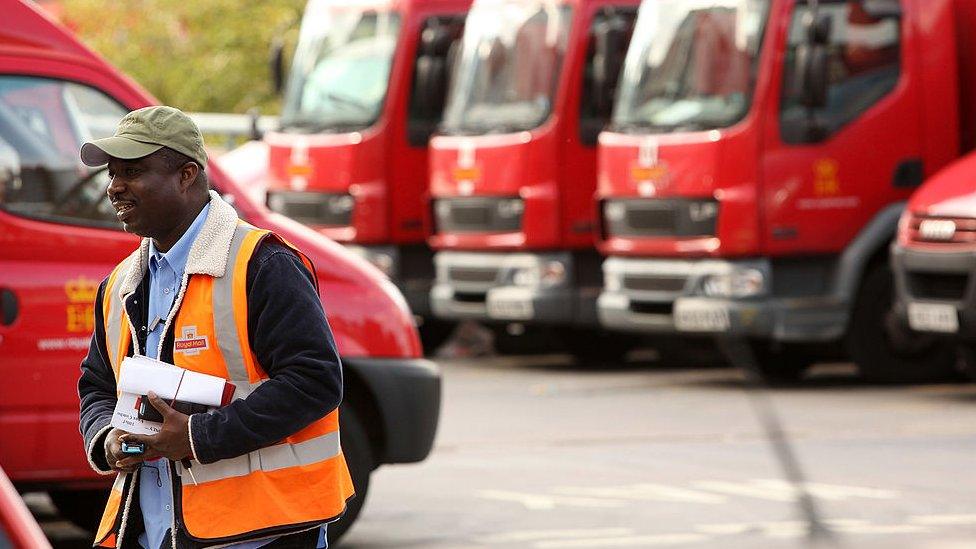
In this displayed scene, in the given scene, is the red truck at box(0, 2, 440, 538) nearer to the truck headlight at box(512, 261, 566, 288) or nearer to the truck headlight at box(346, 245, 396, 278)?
the truck headlight at box(512, 261, 566, 288)

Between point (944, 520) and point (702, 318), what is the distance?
599 centimetres

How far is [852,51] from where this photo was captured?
15312mm

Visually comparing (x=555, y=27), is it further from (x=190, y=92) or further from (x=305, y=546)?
(x=190, y=92)

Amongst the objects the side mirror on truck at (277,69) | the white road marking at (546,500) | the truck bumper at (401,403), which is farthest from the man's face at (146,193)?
the side mirror on truck at (277,69)

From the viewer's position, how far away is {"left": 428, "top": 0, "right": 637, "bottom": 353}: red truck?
16.8m

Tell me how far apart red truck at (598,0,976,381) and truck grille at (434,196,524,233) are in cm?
131

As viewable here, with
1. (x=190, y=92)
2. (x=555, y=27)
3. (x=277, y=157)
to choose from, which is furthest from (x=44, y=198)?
(x=190, y=92)

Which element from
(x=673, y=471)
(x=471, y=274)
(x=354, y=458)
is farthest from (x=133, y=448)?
(x=471, y=274)

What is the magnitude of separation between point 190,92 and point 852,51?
72.1 ft

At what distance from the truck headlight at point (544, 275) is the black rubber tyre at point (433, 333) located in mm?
2566

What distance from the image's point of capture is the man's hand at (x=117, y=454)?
414 cm

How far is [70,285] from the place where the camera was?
787 centimetres

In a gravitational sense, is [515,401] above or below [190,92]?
above

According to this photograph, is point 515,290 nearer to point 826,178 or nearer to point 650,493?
point 826,178
